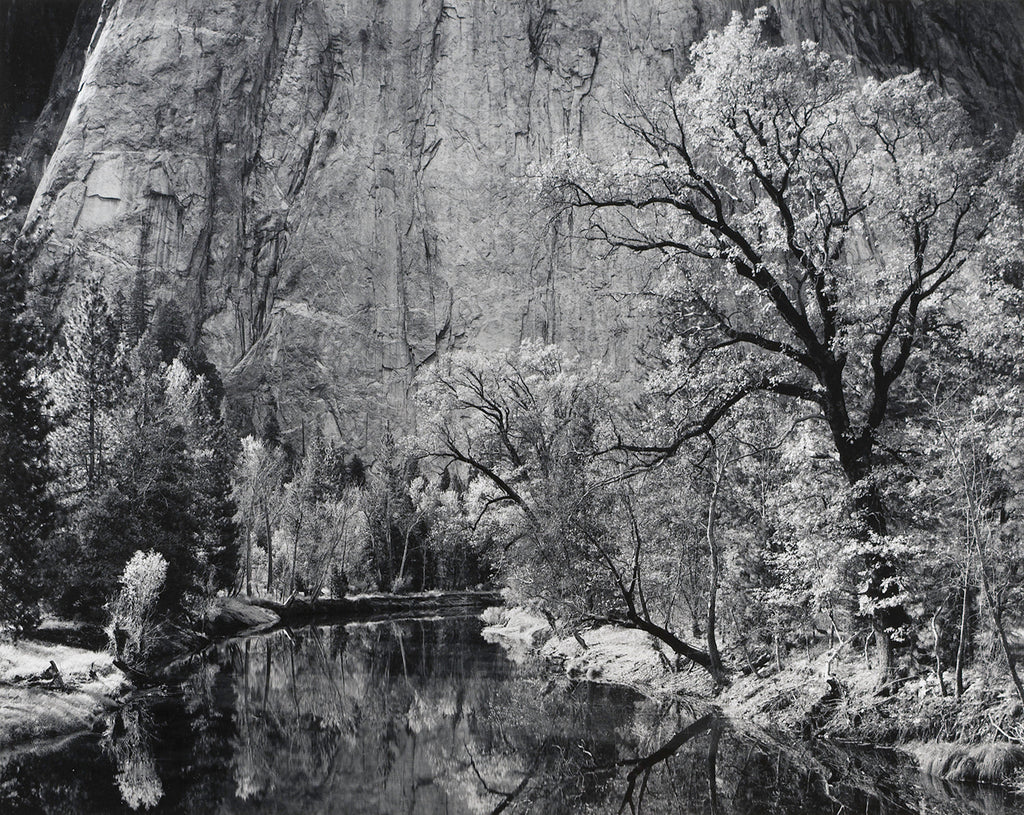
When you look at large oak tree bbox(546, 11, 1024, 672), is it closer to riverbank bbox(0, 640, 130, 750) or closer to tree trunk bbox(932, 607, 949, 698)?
tree trunk bbox(932, 607, 949, 698)

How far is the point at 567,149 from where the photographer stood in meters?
13.4

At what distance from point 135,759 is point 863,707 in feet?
39.5

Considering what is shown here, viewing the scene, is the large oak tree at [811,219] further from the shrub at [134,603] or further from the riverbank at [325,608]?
the riverbank at [325,608]

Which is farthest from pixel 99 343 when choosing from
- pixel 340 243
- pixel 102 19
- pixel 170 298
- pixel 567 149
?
pixel 102 19

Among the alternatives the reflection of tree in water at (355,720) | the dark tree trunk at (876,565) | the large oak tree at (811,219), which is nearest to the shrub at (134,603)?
the reflection of tree in water at (355,720)

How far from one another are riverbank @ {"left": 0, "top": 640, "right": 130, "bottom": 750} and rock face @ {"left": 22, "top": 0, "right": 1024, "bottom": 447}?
8414cm

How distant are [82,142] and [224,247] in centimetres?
2024

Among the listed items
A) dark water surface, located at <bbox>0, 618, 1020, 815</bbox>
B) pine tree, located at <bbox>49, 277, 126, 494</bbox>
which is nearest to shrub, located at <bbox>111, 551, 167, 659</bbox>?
dark water surface, located at <bbox>0, 618, 1020, 815</bbox>

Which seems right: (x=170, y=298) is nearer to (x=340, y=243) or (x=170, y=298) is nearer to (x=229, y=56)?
(x=340, y=243)

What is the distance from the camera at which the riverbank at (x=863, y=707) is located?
10672 millimetres

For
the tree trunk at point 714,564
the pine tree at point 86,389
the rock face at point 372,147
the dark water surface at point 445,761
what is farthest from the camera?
the rock face at point 372,147

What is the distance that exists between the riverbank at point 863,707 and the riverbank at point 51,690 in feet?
40.3

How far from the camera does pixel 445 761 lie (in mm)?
13531

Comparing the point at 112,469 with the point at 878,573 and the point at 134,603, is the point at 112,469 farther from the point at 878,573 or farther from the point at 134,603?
the point at 878,573
